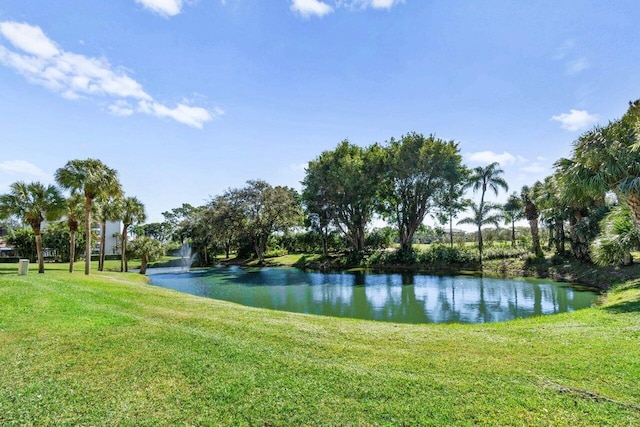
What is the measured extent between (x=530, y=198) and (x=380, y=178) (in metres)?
14.4

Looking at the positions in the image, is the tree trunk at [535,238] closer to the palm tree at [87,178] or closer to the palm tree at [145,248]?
the palm tree at [87,178]

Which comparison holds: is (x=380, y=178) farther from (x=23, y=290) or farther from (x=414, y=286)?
(x=23, y=290)

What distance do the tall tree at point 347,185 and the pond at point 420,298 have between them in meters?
13.7

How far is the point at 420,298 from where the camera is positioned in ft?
57.9

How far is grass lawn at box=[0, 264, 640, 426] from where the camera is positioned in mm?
3869

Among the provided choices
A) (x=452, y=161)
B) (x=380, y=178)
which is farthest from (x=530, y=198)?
(x=380, y=178)

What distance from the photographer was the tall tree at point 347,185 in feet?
119

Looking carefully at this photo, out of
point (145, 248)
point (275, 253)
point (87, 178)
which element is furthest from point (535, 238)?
point (275, 253)

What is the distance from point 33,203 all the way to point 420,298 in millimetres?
22126

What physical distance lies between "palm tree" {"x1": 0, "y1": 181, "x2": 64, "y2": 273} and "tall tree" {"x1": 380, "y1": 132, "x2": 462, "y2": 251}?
28954mm

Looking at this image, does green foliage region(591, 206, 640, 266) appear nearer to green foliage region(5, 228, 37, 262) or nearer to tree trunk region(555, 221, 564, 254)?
tree trunk region(555, 221, 564, 254)

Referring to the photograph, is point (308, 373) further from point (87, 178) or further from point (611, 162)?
point (87, 178)

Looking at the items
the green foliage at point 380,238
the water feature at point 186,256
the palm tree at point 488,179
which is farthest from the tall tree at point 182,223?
the palm tree at point 488,179

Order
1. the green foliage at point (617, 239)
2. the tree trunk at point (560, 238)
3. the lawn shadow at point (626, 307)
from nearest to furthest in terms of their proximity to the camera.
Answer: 1. the lawn shadow at point (626, 307)
2. the green foliage at point (617, 239)
3. the tree trunk at point (560, 238)
